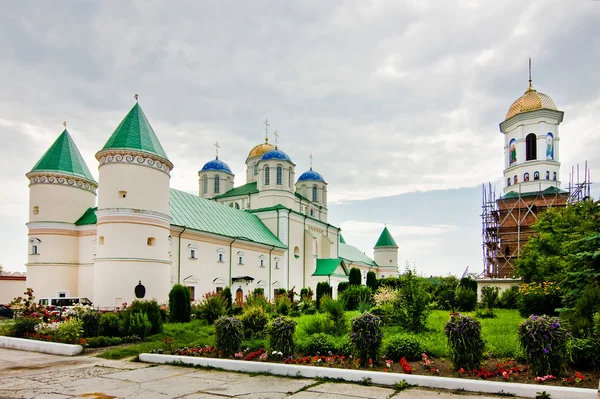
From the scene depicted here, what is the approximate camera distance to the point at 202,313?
19.5 m

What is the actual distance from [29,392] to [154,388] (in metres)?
2.12

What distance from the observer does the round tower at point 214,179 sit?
4991 centimetres

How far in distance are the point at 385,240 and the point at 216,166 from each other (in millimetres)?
30503

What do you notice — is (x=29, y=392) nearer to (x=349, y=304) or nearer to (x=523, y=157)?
(x=349, y=304)

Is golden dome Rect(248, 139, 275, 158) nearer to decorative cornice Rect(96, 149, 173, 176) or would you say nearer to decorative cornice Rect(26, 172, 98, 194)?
decorative cornice Rect(26, 172, 98, 194)

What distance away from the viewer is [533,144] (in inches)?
1587

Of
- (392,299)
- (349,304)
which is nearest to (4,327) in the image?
(392,299)

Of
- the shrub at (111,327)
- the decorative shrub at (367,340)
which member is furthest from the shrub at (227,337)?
the shrub at (111,327)

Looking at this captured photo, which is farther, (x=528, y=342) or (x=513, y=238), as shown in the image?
(x=513, y=238)

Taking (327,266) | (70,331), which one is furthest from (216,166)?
(70,331)

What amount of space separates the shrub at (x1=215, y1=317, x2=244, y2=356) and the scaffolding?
3231 centimetres

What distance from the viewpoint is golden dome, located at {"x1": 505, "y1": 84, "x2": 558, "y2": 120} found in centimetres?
4031

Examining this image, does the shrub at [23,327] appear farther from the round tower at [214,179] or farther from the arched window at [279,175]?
the round tower at [214,179]

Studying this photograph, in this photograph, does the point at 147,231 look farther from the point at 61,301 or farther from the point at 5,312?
the point at 5,312
